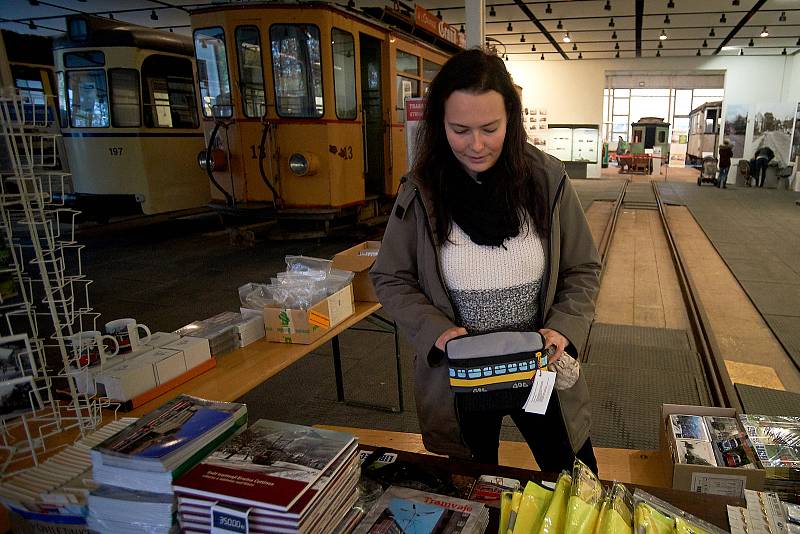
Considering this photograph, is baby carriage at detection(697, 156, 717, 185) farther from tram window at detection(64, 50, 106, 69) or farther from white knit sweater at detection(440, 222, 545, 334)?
white knit sweater at detection(440, 222, 545, 334)

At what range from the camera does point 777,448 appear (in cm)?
180

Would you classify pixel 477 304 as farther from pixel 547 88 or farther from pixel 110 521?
pixel 547 88

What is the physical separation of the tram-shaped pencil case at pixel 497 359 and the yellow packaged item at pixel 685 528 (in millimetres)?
467

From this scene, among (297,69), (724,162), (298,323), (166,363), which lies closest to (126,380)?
(166,363)

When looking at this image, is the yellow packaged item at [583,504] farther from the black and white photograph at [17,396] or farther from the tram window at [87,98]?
the tram window at [87,98]

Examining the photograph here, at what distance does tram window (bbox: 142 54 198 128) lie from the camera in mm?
8305

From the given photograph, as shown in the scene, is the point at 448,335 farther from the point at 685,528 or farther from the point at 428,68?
the point at 428,68

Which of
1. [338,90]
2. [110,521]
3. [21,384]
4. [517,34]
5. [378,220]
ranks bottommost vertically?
[378,220]

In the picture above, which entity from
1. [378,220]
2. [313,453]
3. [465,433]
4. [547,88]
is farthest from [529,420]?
[547,88]

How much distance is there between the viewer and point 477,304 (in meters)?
1.58

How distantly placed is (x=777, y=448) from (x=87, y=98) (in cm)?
940

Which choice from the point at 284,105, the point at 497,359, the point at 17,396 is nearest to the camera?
the point at 17,396

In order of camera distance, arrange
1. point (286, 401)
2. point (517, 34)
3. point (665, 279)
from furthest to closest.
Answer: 1. point (517, 34)
2. point (665, 279)
3. point (286, 401)

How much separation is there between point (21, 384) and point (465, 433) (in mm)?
1184
